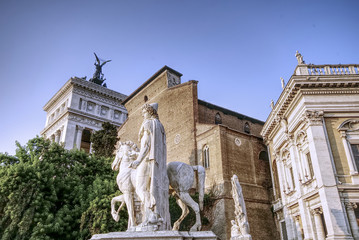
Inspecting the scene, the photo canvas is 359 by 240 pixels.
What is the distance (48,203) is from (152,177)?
38.1ft

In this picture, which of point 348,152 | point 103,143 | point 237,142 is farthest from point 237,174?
point 103,143

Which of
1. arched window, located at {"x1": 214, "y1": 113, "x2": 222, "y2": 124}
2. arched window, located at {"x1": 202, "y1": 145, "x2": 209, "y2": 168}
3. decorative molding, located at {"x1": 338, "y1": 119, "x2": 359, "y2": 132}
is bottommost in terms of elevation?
decorative molding, located at {"x1": 338, "y1": 119, "x2": 359, "y2": 132}

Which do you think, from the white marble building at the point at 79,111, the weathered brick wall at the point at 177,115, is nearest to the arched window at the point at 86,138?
the white marble building at the point at 79,111

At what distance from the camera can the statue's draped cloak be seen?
568cm

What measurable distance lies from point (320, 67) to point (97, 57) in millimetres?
46924

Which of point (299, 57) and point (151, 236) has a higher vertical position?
point (299, 57)

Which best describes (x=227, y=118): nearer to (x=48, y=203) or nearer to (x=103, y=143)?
(x=103, y=143)

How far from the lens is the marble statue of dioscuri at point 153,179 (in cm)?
559

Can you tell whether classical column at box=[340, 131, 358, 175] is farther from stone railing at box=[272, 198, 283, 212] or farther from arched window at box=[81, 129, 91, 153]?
arched window at box=[81, 129, 91, 153]

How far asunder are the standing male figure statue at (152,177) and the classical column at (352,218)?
12.4 metres

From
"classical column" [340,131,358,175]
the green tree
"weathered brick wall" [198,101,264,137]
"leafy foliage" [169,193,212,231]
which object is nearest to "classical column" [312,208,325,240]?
"classical column" [340,131,358,175]

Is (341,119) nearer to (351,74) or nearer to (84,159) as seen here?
(351,74)

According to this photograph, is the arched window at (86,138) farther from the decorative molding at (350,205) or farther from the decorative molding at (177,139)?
the decorative molding at (350,205)

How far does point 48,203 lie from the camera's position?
1520 cm
